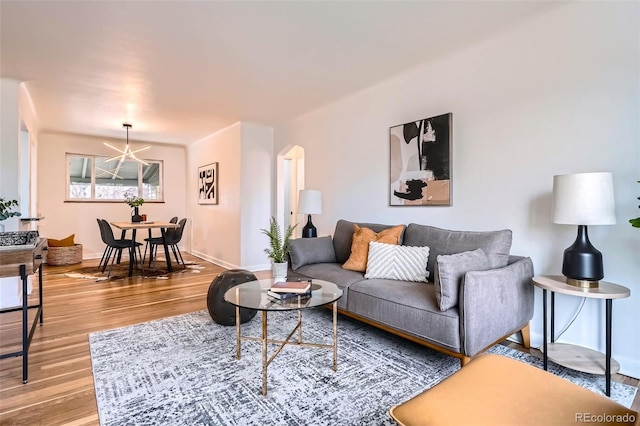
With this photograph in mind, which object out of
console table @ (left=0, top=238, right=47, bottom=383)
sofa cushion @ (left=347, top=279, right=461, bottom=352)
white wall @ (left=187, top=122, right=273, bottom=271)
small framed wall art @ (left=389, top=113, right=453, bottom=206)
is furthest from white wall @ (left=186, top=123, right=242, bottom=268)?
console table @ (left=0, top=238, right=47, bottom=383)

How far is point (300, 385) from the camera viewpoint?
Answer: 6.23ft

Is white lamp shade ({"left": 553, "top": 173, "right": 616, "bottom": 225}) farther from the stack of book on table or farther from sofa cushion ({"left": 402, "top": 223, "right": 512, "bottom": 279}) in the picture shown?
the stack of book on table

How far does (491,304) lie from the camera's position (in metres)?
2.00

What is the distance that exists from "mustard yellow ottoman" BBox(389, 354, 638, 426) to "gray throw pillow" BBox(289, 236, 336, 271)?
2.25 m

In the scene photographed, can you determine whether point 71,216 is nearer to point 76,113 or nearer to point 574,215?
point 76,113

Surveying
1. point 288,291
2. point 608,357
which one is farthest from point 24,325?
point 608,357

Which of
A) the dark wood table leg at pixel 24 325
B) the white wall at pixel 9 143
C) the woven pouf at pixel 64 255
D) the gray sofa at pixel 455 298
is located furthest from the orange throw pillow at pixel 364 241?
the woven pouf at pixel 64 255

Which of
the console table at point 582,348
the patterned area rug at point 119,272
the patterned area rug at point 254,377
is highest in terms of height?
the console table at point 582,348

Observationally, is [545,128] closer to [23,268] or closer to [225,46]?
[225,46]

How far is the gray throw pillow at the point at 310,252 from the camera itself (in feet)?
10.8

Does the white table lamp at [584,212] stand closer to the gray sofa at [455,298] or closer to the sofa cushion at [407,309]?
the gray sofa at [455,298]

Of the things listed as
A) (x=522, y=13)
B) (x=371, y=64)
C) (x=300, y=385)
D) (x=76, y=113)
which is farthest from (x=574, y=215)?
(x=76, y=113)

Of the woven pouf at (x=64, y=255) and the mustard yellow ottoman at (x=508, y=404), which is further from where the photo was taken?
the woven pouf at (x=64, y=255)

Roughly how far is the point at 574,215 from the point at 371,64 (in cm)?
215
